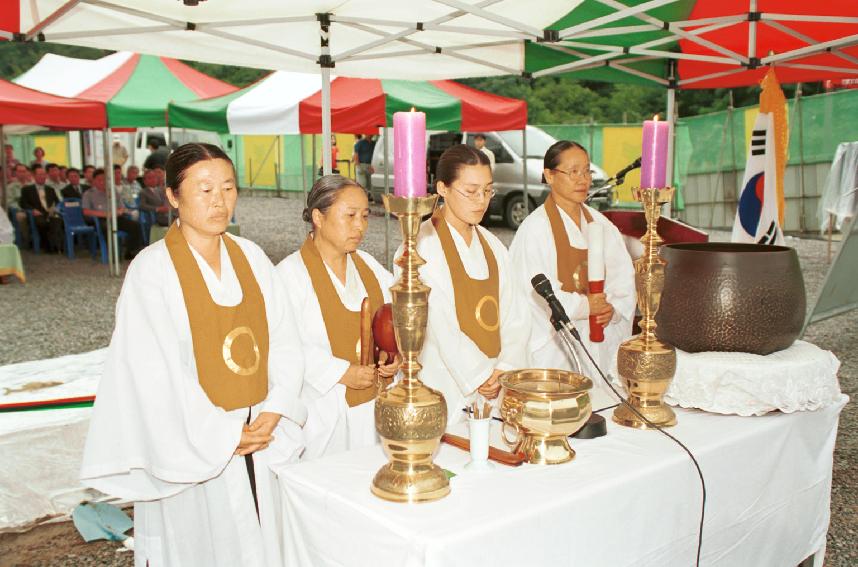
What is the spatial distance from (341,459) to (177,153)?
1.04 m

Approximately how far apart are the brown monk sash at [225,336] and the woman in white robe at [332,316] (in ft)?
1.00

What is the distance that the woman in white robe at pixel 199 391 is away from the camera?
7.50ft

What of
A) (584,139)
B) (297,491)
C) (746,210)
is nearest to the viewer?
(297,491)

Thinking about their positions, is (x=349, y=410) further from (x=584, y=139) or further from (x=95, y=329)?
(x=584, y=139)

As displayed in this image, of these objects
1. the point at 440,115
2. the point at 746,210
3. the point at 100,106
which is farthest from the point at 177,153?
the point at 100,106

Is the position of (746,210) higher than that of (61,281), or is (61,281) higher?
(746,210)

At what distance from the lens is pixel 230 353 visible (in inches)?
93.8

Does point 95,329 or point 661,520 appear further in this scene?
point 95,329

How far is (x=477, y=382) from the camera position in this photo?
3.02 metres

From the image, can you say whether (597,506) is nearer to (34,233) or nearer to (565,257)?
(565,257)

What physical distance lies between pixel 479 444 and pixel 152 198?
1207 centimetres

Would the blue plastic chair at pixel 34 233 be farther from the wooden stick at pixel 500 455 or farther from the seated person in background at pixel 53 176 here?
the wooden stick at pixel 500 455

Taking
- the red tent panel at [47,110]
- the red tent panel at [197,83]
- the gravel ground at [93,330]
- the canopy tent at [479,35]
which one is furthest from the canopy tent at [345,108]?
the gravel ground at [93,330]

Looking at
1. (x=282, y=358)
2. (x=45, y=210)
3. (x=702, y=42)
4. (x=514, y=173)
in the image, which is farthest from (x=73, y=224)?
(x=282, y=358)
